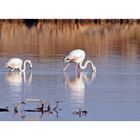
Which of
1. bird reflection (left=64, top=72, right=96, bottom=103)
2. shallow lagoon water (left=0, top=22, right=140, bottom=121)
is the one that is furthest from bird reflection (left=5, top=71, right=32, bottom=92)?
bird reflection (left=64, top=72, right=96, bottom=103)

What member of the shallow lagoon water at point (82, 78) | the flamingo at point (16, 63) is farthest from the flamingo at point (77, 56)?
the flamingo at point (16, 63)

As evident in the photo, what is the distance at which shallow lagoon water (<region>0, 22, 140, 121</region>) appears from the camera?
3.74 meters

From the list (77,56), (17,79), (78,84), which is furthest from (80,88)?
(17,79)

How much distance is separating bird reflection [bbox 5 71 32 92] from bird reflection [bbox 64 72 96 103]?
200 mm

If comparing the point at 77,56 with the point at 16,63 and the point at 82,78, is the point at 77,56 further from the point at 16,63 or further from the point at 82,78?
the point at 16,63

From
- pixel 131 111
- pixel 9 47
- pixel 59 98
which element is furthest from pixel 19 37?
pixel 131 111

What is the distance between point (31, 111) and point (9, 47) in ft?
1.18

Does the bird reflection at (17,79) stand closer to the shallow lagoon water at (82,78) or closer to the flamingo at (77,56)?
the shallow lagoon water at (82,78)

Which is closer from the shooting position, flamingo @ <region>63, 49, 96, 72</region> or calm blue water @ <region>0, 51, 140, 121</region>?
calm blue water @ <region>0, 51, 140, 121</region>

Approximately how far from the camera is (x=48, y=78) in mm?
3850

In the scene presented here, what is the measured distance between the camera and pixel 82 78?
3.88 meters

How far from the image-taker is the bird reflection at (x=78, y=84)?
3.78 metres

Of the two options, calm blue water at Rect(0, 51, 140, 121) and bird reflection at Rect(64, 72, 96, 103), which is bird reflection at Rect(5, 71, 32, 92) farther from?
bird reflection at Rect(64, 72, 96, 103)
